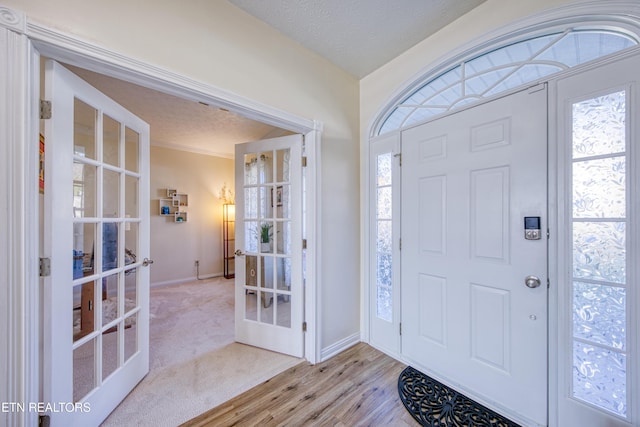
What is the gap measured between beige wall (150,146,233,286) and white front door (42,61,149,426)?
302 centimetres

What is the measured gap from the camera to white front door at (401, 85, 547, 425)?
4.72 ft

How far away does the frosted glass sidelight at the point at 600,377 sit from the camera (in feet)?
3.94

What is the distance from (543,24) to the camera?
1424mm

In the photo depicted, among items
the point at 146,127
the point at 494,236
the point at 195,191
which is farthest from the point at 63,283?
the point at 195,191

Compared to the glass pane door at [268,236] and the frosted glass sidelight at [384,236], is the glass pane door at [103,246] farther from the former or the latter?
the frosted glass sidelight at [384,236]

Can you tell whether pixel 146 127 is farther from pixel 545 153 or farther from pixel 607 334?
pixel 607 334

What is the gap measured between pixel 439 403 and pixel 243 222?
2115mm

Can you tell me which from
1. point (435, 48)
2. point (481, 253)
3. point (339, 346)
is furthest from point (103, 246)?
point (435, 48)

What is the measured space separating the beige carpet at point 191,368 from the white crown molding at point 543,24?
267 cm

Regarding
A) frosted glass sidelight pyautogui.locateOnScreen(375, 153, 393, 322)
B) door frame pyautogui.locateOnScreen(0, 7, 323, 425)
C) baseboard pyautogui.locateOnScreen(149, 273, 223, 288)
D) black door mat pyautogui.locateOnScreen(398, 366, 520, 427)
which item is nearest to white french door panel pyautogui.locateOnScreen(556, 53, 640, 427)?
black door mat pyautogui.locateOnScreen(398, 366, 520, 427)

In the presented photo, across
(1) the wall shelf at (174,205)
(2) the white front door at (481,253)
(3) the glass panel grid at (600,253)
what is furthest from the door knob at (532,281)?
(1) the wall shelf at (174,205)

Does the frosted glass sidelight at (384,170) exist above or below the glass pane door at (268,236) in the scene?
above

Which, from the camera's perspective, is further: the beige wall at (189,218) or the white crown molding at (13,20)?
the beige wall at (189,218)

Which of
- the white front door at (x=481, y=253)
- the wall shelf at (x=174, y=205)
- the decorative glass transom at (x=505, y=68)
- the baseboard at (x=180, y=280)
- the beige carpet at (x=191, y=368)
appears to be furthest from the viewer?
the wall shelf at (x=174, y=205)
